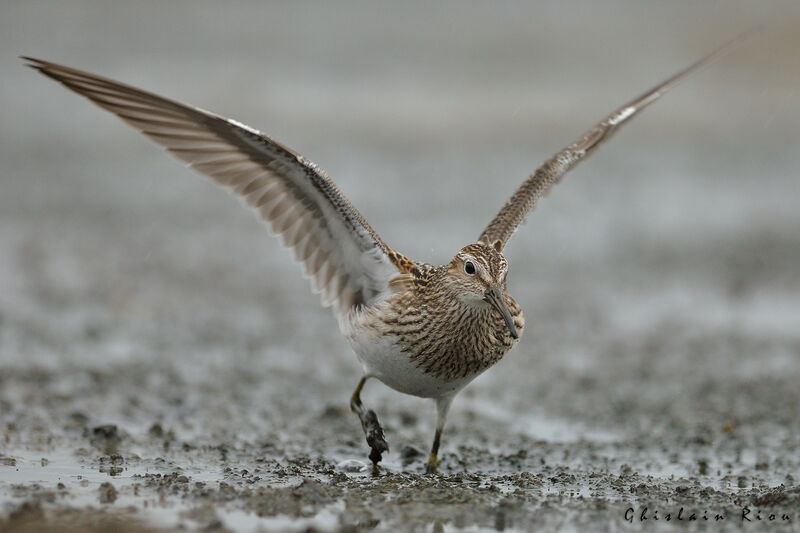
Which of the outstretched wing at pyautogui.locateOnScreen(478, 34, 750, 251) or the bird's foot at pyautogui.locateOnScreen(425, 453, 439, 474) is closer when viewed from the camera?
the bird's foot at pyautogui.locateOnScreen(425, 453, 439, 474)

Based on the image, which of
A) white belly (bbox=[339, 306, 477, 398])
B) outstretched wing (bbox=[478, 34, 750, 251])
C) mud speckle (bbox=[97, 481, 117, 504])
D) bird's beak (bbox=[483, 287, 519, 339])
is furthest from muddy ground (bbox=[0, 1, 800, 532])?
outstretched wing (bbox=[478, 34, 750, 251])

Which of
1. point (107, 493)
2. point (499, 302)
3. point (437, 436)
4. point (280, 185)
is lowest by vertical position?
point (107, 493)

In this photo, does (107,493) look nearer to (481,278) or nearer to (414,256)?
(481,278)

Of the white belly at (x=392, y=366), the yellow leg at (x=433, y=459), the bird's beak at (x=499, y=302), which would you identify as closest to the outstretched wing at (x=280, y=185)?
the white belly at (x=392, y=366)

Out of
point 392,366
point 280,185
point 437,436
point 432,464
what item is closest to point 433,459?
point 432,464

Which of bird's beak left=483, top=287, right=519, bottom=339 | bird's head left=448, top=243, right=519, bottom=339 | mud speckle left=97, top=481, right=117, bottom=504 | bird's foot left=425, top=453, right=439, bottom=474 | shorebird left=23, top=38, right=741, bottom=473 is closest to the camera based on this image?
mud speckle left=97, top=481, right=117, bottom=504

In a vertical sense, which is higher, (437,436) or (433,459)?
(437,436)

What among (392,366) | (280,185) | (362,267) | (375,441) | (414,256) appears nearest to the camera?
(392,366)

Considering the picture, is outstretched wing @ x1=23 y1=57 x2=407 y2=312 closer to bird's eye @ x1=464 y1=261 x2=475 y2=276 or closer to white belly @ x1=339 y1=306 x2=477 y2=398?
white belly @ x1=339 y1=306 x2=477 y2=398
